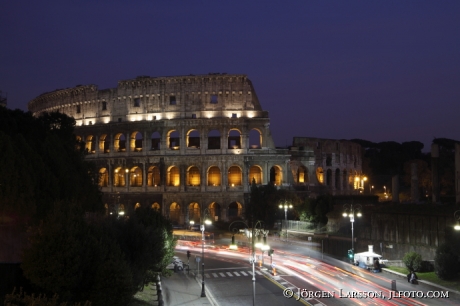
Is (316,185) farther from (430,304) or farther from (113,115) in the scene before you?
(430,304)

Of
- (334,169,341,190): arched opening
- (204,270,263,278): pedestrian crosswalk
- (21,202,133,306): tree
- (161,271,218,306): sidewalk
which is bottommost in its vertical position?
(161,271,218,306): sidewalk

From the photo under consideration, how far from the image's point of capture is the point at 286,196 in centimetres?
5184

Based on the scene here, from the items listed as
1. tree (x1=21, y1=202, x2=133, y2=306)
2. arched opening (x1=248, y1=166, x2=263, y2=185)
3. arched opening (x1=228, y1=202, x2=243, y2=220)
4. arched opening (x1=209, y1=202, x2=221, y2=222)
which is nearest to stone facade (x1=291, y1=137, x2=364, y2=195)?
arched opening (x1=248, y1=166, x2=263, y2=185)

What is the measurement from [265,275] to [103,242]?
1471cm

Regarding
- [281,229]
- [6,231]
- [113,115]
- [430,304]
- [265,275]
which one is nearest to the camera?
[6,231]

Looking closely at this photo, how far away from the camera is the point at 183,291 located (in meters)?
27.6

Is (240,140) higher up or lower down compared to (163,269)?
higher up

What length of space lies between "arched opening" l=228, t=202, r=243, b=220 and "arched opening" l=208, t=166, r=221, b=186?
10.9 feet

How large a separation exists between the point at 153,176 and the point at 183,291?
39.0 meters

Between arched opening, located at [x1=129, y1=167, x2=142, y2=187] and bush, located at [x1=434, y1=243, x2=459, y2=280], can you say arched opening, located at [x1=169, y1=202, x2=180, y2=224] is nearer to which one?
arched opening, located at [x1=129, y1=167, x2=142, y2=187]

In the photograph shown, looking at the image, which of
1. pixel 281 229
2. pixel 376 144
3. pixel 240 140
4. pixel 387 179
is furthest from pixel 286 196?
pixel 376 144

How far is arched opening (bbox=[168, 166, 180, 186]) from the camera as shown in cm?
6344

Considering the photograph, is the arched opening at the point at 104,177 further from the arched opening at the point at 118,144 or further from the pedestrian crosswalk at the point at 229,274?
the pedestrian crosswalk at the point at 229,274

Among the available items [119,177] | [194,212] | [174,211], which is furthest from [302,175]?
[119,177]
